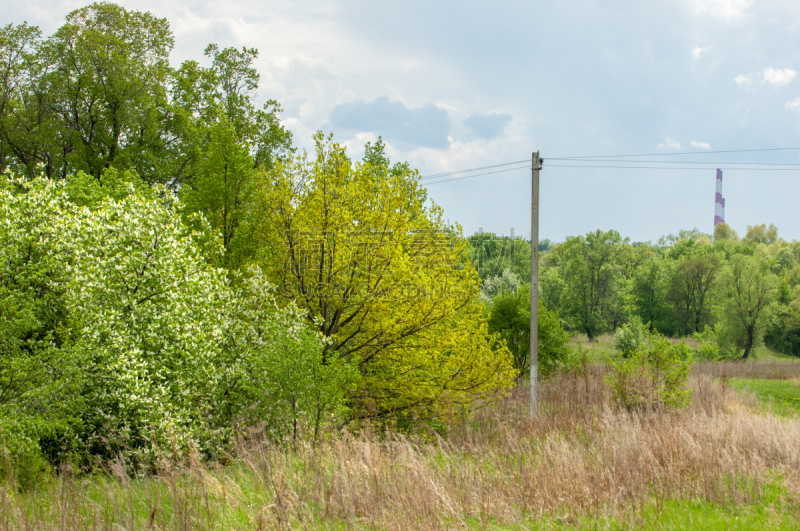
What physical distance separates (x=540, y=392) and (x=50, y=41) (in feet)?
83.3

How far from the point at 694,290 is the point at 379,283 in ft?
181

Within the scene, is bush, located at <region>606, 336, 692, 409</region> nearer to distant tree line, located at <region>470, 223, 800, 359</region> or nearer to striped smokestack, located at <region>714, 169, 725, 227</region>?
distant tree line, located at <region>470, 223, 800, 359</region>

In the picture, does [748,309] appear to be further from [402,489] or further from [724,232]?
[724,232]

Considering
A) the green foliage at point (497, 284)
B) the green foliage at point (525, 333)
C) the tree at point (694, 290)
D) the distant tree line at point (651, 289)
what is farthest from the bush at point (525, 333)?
the tree at point (694, 290)

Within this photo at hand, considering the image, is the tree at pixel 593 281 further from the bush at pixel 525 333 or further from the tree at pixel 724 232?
the tree at pixel 724 232

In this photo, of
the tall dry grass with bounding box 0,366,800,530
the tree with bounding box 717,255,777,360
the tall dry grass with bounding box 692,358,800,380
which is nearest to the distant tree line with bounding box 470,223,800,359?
the tree with bounding box 717,255,777,360

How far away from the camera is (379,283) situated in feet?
41.4

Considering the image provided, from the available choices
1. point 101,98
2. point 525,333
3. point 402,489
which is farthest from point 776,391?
point 101,98

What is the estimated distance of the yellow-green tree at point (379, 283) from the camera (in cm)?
1262

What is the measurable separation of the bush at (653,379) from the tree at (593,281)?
42583mm

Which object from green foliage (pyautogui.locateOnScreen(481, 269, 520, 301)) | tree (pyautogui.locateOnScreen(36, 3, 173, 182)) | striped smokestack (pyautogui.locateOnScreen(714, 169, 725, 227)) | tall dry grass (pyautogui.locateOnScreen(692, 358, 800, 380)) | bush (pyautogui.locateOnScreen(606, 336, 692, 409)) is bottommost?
tall dry grass (pyautogui.locateOnScreen(692, 358, 800, 380))

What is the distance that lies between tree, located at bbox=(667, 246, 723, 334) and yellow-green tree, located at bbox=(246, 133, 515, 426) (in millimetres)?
51601

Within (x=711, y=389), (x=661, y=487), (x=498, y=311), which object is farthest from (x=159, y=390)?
(x=711, y=389)

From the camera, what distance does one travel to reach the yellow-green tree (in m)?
12.6
